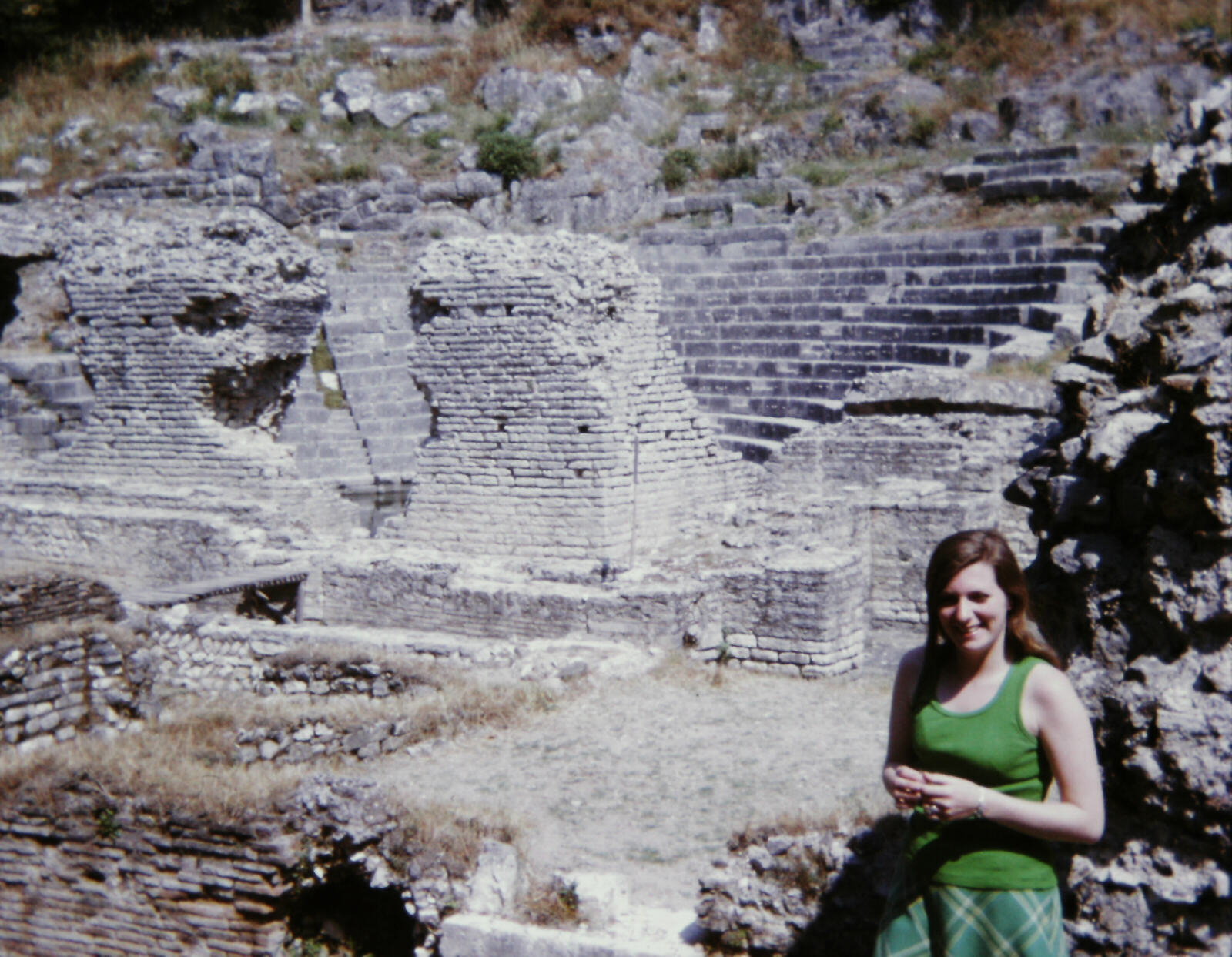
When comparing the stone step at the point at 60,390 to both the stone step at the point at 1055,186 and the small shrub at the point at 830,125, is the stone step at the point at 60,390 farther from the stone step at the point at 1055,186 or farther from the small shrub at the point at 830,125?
the small shrub at the point at 830,125

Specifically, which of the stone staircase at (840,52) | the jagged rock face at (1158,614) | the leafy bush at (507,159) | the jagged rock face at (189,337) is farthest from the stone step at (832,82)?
the jagged rock face at (1158,614)

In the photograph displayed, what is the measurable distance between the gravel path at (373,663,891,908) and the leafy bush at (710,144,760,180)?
11283 mm

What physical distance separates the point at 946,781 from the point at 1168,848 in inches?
32.2

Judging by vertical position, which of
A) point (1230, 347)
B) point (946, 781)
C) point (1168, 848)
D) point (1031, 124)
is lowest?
point (1168, 848)

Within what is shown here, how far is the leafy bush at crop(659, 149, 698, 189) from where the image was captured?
17.2 metres

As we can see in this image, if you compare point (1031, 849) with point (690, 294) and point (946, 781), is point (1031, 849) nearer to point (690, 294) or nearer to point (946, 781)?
point (946, 781)

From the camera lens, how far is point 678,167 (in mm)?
17328

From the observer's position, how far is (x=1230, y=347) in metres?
3.06

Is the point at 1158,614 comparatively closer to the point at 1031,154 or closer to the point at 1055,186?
the point at 1055,186

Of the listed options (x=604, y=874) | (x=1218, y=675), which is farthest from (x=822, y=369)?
(x=1218, y=675)

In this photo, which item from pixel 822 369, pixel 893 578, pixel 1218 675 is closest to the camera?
pixel 1218 675

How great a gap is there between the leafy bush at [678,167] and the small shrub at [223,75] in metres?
7.33

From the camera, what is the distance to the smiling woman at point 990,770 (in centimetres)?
246

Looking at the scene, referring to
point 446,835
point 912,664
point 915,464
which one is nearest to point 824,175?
point 915,464
